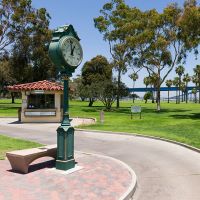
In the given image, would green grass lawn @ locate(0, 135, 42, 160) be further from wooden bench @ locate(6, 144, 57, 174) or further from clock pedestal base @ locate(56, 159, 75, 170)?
clock pedestal base @ locate(56, 159, 75, 170)

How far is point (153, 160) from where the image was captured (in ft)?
42.2

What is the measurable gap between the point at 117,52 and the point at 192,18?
693 inches

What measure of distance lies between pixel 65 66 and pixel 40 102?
19.0 meters

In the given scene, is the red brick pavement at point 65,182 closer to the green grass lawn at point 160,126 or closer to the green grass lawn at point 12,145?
the green grass lawn at point 12,145

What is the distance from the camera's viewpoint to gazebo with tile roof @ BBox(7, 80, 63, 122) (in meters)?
28.6

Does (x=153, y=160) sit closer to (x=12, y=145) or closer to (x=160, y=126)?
(x=12, y=145)

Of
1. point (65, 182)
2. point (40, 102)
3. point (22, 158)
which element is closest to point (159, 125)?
point (40, 102)

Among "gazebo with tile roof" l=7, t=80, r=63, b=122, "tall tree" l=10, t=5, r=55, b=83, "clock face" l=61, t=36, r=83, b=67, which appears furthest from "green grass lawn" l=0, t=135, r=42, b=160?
"tall tree" l=10, t=5, r=55, b=83

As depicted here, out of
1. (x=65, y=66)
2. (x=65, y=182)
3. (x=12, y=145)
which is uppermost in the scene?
(x=65, y=66)

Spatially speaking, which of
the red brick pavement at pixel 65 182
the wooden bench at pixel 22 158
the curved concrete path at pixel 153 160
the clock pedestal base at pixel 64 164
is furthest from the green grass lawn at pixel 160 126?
the wooden bench at pixel 22 158

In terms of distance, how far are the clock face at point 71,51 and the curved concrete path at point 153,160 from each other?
380cm

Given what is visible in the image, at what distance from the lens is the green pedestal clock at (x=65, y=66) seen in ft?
33.2

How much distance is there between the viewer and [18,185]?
8727 millimetres

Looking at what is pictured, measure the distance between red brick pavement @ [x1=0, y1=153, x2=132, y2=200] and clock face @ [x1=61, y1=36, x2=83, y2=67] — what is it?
123 inches
